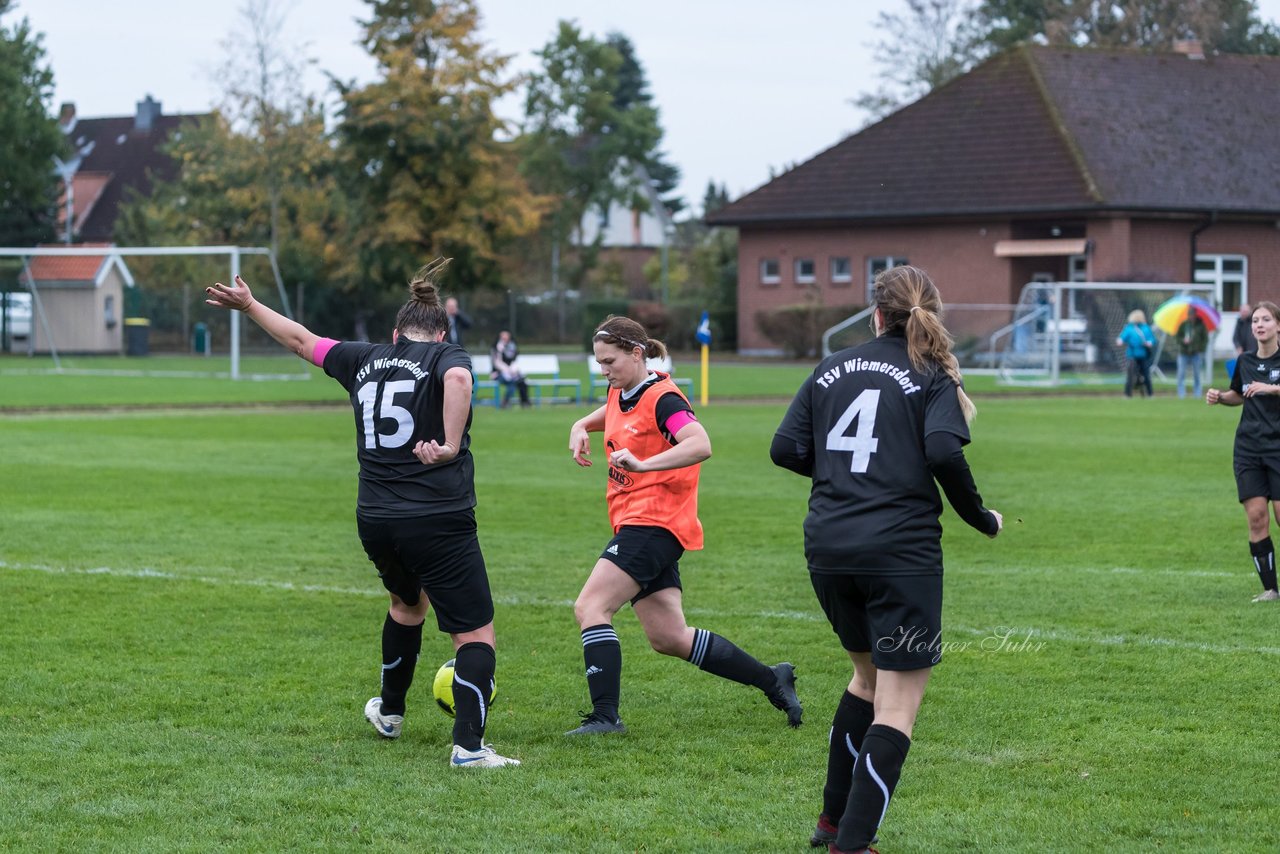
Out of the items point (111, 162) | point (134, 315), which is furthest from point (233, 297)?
point (111, 162)

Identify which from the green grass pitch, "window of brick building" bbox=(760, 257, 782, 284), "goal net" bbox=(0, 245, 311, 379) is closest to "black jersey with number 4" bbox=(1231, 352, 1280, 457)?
the green grass pitch

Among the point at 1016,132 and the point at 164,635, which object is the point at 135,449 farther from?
the point at 1016,132

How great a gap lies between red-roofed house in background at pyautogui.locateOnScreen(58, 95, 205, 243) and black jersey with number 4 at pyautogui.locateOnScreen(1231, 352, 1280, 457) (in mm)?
69961

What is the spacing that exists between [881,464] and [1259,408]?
19.1ft

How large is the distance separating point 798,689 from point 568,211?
62.7 m

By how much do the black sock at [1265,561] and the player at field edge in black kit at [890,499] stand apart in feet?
18.6

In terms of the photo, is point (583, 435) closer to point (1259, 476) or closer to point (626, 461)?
point (626, 461)

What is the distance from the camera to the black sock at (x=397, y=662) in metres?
6.61

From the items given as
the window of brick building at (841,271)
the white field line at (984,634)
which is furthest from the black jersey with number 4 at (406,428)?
the window of brick building at (841,271)

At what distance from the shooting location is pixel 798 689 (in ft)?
24.7

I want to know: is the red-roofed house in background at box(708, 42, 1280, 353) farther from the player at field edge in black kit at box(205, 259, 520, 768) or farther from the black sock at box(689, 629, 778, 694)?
the player at field edge in black kit at box(205, 259, 520, 768)

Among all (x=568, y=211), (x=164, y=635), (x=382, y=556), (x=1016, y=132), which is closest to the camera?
Answer: (x=382, y=556)

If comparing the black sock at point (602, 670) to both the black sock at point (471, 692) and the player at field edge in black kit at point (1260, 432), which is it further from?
the player at field edge in black kit at point (1260, 432)

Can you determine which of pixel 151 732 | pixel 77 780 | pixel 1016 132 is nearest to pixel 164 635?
pixel 151 732
